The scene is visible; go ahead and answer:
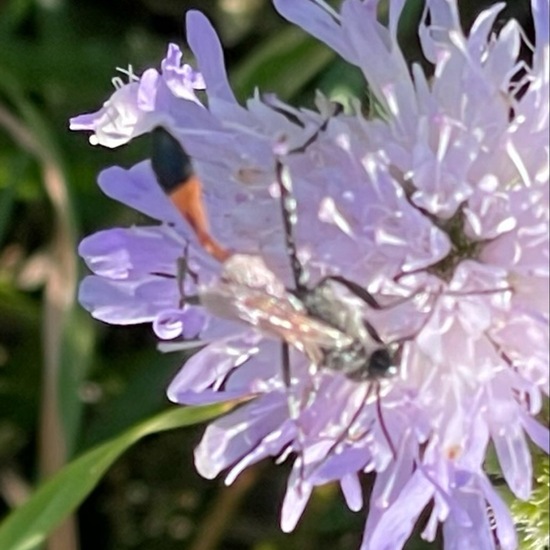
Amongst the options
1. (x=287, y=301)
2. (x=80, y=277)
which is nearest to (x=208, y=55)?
(x=287, y=301)

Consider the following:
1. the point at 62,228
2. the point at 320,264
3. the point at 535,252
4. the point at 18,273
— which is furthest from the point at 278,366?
the point at 18,273

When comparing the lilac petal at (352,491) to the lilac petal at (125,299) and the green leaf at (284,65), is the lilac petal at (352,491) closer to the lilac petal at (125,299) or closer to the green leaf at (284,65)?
the lilac petal at (125,299)

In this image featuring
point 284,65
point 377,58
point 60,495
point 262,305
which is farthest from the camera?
point 284,65

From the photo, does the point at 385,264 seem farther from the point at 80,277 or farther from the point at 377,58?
the point at 80,277

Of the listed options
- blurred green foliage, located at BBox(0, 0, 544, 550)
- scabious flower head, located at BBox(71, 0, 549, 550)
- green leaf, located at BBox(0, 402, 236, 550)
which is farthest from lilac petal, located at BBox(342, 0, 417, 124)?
blurred green foliage, located at BBox(0, 0, 544, 550)

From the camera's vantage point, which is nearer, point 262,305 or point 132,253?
point 262,305

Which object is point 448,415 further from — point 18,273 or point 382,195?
point 18,273
